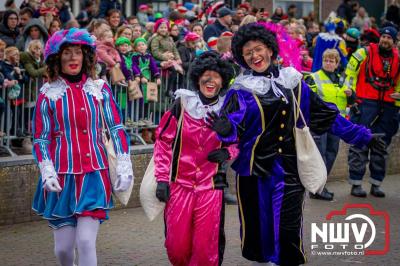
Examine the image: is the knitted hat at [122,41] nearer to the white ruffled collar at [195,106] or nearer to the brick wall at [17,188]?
the brick wall at [17,188]

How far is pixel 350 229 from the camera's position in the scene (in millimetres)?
10141

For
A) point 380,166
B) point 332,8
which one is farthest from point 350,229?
point 332,8

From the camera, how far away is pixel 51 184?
6.68 m

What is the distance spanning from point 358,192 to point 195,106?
225 inches

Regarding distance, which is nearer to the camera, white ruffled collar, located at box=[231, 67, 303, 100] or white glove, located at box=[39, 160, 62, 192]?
white glove, located at box=[39, 160, 62, 192]

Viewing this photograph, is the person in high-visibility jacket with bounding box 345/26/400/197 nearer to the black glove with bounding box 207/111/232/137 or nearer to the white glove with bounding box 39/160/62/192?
the black glove with bounding box 207/111/232/137

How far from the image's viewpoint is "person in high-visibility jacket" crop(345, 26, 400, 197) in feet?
39.6

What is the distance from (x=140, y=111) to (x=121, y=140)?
515 cm

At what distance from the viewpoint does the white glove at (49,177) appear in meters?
6.69

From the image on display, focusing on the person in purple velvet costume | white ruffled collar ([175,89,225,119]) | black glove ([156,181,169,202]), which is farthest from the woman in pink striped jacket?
the person in purple velvet costume

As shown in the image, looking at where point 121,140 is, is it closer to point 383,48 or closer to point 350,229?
point 350,229
